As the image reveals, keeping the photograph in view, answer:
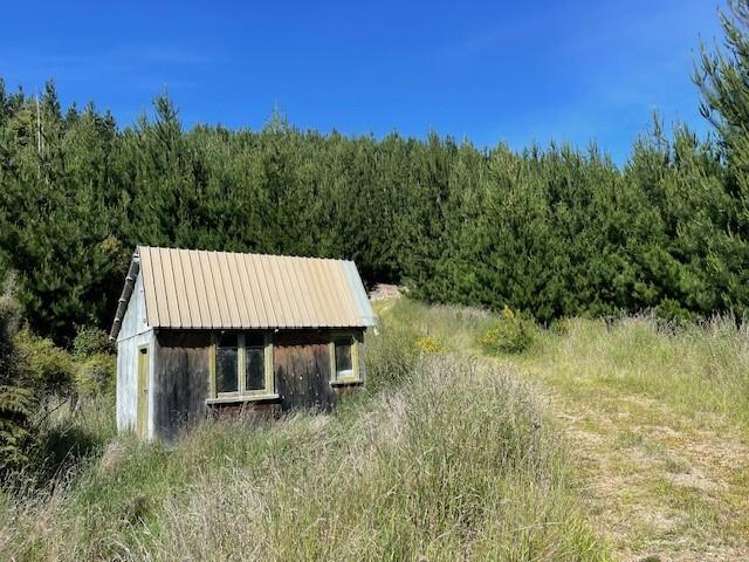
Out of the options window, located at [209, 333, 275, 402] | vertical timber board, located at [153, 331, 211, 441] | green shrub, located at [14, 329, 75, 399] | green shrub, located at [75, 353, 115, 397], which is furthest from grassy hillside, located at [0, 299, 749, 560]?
green shrub, located at [75, 353, 115, 397]

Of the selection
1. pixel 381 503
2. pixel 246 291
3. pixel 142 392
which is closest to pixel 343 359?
pixel 246 291

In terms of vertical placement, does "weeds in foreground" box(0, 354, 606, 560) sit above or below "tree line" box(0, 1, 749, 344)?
below

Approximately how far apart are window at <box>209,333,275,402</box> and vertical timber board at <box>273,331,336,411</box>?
0.72ft

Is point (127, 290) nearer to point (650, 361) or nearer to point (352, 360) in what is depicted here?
point (352, 360)

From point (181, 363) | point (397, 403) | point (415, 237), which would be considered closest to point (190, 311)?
point (181, 363)

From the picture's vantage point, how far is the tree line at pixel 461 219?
13.9 metres

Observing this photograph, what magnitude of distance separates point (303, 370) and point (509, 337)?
5997 mm

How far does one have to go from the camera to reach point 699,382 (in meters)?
10.0

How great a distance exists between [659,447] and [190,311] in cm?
796

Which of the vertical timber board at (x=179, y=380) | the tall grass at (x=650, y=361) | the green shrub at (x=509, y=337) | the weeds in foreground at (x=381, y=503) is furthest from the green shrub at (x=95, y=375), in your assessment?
the green shrub at (x=509, y=337)

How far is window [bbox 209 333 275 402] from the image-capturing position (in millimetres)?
11453

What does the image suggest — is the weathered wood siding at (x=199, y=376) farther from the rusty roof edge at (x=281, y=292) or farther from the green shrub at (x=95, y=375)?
the green shrub at (x=95, y=375)

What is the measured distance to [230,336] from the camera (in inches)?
461

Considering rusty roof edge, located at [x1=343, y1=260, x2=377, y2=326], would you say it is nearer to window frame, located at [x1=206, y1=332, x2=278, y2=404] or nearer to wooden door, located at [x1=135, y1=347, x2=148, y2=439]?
window frame, located at [x1=206, y1=332, x2=278, y2=404]
